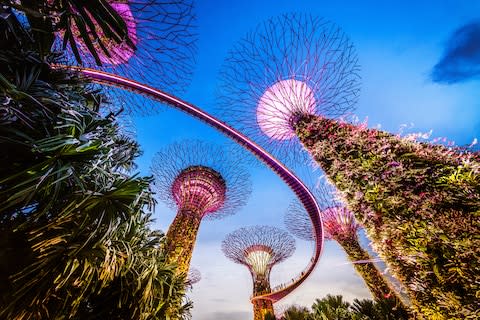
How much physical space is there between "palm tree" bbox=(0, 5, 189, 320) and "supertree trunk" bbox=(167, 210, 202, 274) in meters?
4.96

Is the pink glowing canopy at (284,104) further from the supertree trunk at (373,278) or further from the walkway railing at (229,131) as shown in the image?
the supertree trunk at (373,278)

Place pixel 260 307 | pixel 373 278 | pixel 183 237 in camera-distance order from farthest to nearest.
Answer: pixel 260 307 → pixel 373 278 → pixel 183 237

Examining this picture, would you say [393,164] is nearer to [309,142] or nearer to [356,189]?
[356,189]

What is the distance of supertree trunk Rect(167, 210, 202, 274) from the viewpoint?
26.8 feet

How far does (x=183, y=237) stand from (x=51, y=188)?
7109 millimetres

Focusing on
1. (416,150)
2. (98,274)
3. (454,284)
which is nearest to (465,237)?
(454,284)

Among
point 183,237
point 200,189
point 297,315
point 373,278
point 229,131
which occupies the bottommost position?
point 297,315

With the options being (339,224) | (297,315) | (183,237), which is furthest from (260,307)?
(183,237)

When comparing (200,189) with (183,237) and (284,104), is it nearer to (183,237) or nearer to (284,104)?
(183,237)

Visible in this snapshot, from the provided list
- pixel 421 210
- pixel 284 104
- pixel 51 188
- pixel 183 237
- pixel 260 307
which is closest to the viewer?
pixel 51 188

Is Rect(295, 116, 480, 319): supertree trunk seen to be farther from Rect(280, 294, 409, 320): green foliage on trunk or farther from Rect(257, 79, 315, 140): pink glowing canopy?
Rect(280, 294, 409, 320): green foliage on trunk

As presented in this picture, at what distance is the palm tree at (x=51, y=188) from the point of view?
2.20 m

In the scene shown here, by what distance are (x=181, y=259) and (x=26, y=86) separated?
7.10 metres

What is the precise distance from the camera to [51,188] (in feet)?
7.74
